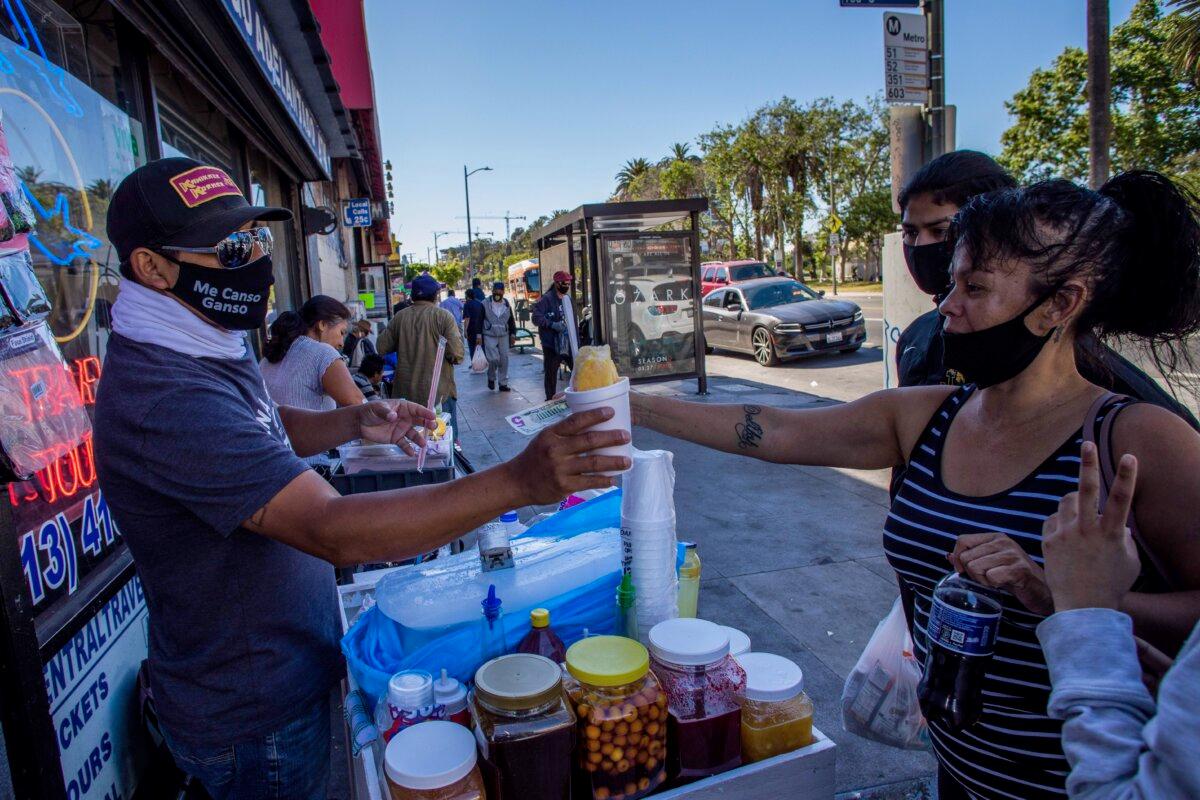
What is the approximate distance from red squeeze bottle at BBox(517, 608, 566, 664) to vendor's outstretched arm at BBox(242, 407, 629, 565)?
42 cm

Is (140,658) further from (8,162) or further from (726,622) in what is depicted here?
(726,622)

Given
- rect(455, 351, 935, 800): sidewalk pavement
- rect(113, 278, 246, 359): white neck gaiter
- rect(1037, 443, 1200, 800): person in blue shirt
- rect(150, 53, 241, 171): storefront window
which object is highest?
rect(150, 53, 241, 171): storefront window

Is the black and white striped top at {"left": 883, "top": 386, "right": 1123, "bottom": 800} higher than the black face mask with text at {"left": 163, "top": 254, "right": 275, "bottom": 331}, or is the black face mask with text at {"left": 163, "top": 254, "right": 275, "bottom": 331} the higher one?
the black face mask with text at {"left": 163, "top": 254, "right": 275, "bottom": 331}

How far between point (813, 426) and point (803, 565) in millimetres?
3372

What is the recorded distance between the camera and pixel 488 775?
4.73 ft

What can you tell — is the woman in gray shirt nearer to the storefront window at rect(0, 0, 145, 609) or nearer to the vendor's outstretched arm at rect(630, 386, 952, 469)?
the storefront window at rect(0, 0, 145, 609)

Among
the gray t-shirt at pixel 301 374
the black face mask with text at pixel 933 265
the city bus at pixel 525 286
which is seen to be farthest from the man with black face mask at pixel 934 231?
the city bus at pixel 525 286

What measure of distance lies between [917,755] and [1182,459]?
2.42 meters

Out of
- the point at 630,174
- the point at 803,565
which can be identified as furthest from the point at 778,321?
the point at 630,174

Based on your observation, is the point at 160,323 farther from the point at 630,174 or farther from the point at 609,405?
the point at 630,174

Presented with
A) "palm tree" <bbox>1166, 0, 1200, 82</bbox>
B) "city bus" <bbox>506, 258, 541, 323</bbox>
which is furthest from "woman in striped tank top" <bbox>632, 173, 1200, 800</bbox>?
"city bus" <bbox>506, 258, 541, 323</bbox>

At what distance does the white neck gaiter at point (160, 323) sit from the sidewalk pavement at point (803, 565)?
2.92m

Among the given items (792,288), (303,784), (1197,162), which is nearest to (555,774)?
(303,784)

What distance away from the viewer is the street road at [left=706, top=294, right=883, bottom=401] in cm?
1155
